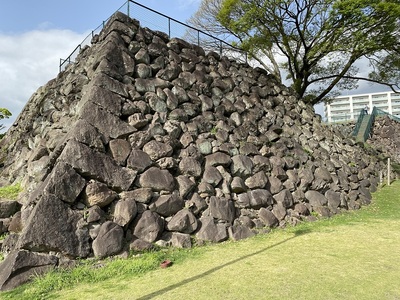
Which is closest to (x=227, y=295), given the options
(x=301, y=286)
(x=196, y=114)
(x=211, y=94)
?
(x=301, y=286)

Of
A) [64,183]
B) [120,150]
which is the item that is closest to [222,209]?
[120,150]

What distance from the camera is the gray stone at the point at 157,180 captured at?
23.0ft

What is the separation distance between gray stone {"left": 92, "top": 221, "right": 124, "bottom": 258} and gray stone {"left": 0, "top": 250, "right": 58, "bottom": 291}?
28.2 inches

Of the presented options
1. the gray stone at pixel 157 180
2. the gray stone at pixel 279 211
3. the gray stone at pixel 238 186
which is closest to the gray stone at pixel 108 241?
the gray stone at pixel 157 180

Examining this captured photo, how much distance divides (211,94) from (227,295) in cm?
691

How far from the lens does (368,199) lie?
434 inches

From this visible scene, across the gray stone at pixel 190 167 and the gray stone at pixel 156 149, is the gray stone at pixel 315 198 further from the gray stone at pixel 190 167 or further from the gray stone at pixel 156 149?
the gray stone at pixel 156 149

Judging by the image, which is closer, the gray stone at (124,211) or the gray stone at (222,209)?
the gray stone at (124,211)

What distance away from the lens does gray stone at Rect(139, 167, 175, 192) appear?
7012 millimetres

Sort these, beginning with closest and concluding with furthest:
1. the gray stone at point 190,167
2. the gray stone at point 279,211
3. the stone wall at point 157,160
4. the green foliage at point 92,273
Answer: the green foliage at point 92,273 → the stone wall at point 157,160 → the gray stone at point 190,167 → the gray stone at point 279,211

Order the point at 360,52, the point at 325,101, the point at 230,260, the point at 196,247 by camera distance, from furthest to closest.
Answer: the point at 325,101 < the point at 360,52 < the point at 196,247 < the point at 230,260

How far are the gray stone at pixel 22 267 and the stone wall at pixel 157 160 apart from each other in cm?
2

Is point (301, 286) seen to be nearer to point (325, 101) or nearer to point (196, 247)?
point (196, 247)

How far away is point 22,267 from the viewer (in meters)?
5.05
